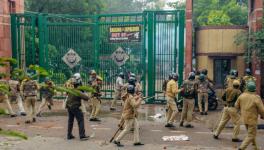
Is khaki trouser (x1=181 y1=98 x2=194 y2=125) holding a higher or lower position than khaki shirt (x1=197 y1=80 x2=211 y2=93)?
lower

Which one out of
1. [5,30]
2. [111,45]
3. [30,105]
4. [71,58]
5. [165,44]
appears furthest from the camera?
[5,30]

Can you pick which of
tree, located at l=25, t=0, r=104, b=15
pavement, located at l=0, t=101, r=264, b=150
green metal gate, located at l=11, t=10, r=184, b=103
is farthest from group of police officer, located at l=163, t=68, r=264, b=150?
tree, located at l=25, t=0, r=104, b=15

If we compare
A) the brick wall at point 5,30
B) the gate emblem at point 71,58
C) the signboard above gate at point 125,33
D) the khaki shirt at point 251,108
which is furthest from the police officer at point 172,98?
the brick wall at point 5,30

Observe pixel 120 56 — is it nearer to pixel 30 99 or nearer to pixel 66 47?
pixel 66 47

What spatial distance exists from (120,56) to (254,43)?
545 cm

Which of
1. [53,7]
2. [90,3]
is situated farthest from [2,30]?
[90,3]

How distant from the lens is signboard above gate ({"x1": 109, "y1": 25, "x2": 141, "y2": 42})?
50.7 ft

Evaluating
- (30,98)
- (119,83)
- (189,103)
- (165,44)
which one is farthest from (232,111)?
(165,44)

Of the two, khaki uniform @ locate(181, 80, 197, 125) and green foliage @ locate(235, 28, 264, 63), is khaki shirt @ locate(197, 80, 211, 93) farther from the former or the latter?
green foliage @ locate(235, 28, 264, 63)

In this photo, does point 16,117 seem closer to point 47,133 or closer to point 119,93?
point 47,133

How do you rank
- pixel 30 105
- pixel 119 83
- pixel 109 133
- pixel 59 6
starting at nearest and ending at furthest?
1. pixel 109 133
2. pixel 30 105
3. pixel 119 83
4. pixel 59 6

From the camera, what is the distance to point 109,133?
10.3 metres

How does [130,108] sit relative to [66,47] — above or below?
below

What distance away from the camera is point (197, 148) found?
28.7 ft
